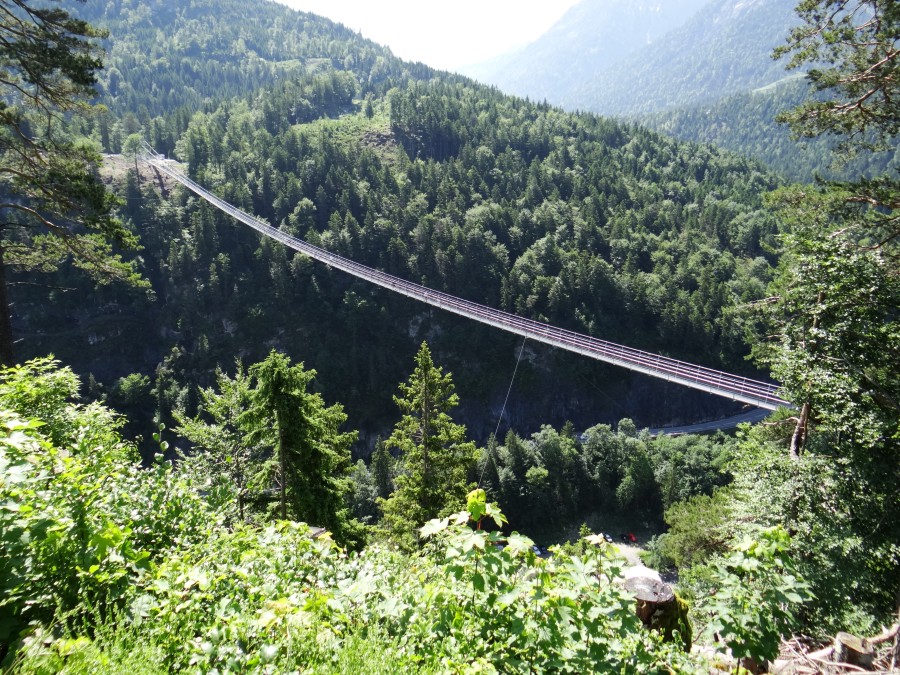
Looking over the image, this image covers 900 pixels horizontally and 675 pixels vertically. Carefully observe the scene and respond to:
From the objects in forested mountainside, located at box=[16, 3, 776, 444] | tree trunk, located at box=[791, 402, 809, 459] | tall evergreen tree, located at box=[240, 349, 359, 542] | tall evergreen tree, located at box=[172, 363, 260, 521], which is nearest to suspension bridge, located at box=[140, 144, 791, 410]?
tree trunk, located at box=[791, 402, 809, 459]

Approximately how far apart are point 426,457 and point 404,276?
5824 cm

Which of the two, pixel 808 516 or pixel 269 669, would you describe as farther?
pixel 808 516

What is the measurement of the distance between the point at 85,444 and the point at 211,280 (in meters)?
67.7

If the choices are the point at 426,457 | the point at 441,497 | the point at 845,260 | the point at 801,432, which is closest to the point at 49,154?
the point at 426,457

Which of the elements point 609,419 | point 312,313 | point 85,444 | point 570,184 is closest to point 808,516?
point 85,444

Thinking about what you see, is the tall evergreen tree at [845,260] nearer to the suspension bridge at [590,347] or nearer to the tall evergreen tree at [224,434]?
the suspension bridge at [590,347]

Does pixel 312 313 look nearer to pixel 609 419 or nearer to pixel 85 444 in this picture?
pixel 609 419

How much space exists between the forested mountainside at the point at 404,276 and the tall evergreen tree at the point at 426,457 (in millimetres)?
47774

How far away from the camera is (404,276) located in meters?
70.4

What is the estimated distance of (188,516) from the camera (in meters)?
3.88

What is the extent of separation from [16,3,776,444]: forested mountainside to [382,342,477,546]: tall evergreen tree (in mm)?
47774

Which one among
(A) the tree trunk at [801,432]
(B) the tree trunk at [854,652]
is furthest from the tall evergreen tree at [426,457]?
(B) the tree trunk at [854,652]

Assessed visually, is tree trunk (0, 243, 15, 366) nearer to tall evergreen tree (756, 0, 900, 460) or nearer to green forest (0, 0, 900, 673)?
green forest (0, 0, 900, 673)

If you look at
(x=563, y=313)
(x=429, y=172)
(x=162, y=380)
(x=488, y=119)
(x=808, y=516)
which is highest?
(x=488, y=119)
